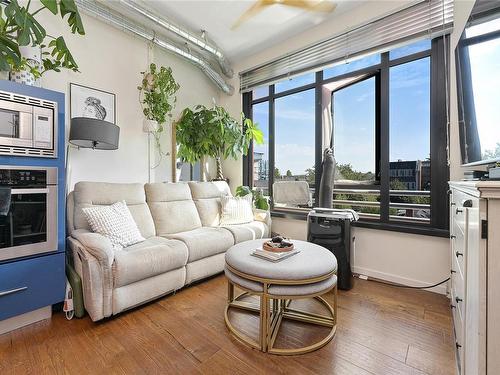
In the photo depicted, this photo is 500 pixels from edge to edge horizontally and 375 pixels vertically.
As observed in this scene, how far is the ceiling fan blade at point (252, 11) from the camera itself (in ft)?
8.45

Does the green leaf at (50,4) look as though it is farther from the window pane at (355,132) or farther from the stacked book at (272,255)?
the window pane at (355,132)

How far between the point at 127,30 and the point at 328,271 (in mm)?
3283

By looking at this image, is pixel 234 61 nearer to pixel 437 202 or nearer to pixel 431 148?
pixel 431 148

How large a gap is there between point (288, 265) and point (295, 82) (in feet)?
9.21

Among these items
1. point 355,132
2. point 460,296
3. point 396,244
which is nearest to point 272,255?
point 460,296

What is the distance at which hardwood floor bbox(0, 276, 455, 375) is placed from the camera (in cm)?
137

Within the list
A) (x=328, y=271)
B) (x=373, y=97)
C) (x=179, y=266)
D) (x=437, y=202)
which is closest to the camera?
(x=328, y=271)

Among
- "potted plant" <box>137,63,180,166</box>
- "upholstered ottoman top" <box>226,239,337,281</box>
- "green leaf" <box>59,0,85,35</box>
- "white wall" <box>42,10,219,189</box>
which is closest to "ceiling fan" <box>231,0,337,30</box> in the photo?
"potted plant" <box>137,63,180,166</box>

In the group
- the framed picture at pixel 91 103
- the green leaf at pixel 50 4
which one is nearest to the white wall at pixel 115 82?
the framed picture at pixel 91 103

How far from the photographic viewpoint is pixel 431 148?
2.40 metres

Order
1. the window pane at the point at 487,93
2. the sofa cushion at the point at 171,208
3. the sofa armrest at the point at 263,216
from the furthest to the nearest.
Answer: the sofa armrest at the point at 263,216, the sofa cushion at the point at 171,208, the window pane at the point at 487,93

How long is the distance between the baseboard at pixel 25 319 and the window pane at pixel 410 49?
3.85m

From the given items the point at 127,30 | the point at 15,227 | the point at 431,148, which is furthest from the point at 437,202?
the point at 127,30

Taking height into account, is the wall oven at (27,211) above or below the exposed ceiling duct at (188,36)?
below
